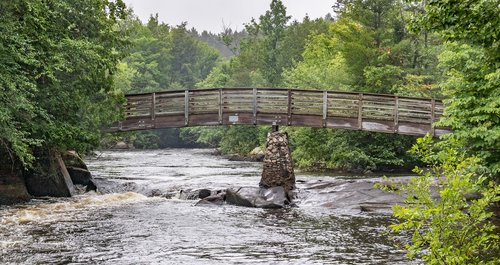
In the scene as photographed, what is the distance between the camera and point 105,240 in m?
14.2

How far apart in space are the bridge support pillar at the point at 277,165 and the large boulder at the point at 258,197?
1.17 m

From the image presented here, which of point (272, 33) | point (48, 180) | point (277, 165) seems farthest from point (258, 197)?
point (272, 33)

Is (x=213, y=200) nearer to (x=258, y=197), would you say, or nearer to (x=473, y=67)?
(x=258, y=197)

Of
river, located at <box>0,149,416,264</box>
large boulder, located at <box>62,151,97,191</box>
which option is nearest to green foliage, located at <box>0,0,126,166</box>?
river, located at <box>0,149,416,264</box>

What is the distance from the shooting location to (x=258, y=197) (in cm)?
2194

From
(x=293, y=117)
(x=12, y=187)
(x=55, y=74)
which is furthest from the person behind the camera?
(x=293, y=117)

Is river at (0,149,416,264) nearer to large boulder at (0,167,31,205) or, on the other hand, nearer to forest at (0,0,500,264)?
large boulder at (0,167,31,205)

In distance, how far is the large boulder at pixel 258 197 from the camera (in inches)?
845

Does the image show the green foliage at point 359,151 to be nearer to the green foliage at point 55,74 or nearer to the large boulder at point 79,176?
the large boulder at point 79,176

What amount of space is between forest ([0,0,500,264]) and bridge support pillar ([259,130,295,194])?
6.58m

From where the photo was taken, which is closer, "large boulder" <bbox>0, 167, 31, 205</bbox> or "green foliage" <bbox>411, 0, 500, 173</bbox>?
"green foliage" <bbox>411, 0, 500, 173</bbox>

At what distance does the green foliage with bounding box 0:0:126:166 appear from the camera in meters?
16.7

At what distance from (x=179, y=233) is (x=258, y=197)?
6.87m

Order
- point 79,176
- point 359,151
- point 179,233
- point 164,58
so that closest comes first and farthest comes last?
1. point 179,233
2. point 79,176
3. point 359,151
4. point 164,58
